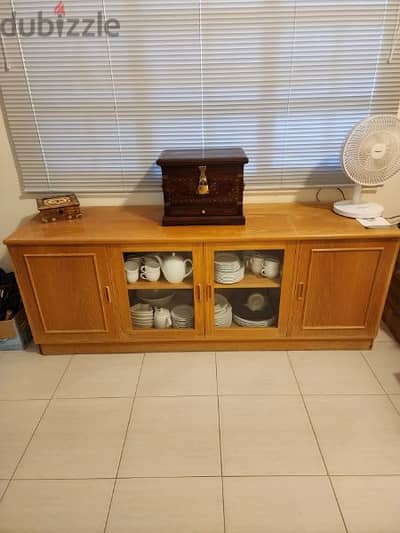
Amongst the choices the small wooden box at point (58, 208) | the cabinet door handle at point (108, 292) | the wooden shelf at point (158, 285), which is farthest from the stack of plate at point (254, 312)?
the small wooden box at point (58, 208)

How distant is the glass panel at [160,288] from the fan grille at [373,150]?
0.90 m

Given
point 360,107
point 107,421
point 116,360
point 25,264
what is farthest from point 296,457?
point 360,107

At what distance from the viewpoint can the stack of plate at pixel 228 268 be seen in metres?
1.72

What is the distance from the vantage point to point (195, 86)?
5.71 feet

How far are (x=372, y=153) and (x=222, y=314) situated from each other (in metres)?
1.07

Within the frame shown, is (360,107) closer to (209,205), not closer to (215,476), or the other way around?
(209,205)

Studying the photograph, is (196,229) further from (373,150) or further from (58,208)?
(373,150)

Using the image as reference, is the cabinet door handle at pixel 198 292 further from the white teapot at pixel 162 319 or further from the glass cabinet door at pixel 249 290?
the white teapot at pixel 162 319

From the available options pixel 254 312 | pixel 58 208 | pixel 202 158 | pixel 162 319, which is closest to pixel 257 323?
pixel 254 312

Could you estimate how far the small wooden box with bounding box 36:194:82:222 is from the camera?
1.79 m

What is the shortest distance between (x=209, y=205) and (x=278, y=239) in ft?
1.26

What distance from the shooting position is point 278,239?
62.5 inches

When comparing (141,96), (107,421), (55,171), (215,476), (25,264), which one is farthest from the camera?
(55,171)

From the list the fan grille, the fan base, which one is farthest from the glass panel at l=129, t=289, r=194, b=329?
the fan grille
